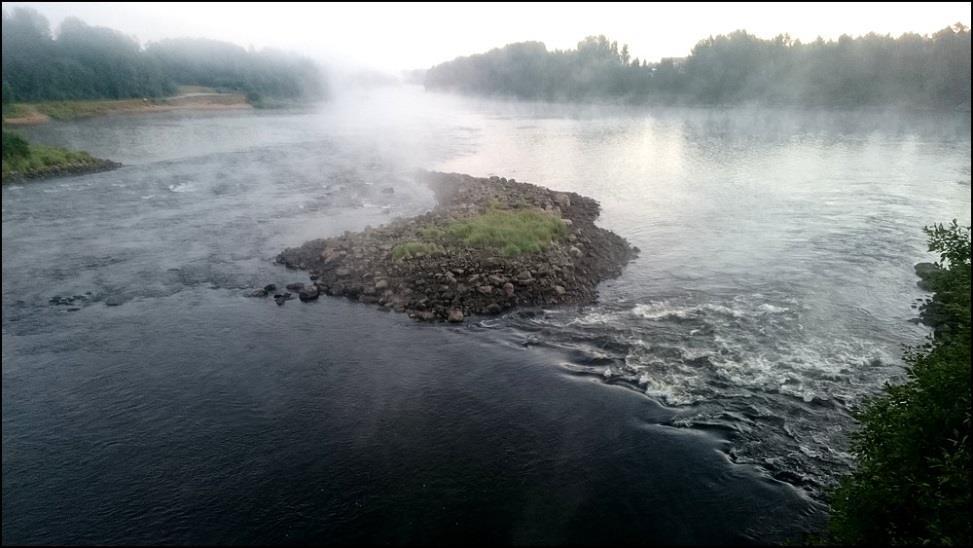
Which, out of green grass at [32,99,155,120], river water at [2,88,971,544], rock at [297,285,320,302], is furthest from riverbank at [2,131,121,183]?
rock at [297,285,320,302]

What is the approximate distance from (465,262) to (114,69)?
93.6ft

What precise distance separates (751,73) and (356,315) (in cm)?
9168

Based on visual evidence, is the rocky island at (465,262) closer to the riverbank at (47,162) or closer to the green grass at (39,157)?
the green grass at (39,157)

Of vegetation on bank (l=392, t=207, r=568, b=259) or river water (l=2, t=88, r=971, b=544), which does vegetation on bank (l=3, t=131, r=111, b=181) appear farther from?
vegetation on bank (l=392, t=207, r=568, b=259)

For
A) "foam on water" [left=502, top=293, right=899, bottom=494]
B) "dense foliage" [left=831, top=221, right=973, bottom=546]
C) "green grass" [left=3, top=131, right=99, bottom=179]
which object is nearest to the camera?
"dense foliage" [left=831, top=221, right=973, bottom=546]

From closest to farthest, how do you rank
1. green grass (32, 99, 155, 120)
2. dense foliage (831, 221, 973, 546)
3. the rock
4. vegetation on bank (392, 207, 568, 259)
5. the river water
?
dense foliage (831, 221, 973, 546) < the river water < the rock < vegetation on bank (392, 207, 568, 259) < green grass (32, 99, 155, 120)

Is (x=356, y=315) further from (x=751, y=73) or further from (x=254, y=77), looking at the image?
(x=254, y=77)

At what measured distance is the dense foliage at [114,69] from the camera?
11336 mm

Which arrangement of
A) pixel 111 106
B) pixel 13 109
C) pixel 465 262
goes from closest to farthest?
pixel 465 262 < pixel 13 109 < pixel 111 106

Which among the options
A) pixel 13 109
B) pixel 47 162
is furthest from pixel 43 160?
pixel 13 109

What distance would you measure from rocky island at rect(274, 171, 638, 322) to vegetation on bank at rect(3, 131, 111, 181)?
16300mm

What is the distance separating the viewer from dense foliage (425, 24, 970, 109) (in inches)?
1880

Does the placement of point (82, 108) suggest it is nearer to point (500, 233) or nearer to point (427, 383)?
point (500, 233)

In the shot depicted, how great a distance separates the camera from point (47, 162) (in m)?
32.0
